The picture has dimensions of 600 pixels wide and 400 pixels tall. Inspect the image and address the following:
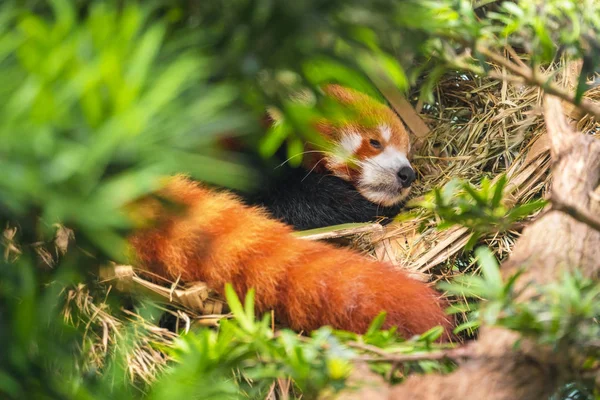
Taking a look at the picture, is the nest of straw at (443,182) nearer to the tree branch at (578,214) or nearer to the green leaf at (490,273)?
the tree branch at (578,214)

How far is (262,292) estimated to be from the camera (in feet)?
6.64

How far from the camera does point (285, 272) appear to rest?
203cm

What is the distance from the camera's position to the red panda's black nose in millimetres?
3264

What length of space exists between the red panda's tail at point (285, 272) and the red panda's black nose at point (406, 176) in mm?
1173

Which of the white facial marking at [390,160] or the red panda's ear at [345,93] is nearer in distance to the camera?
the red panda's ear at [345,93]

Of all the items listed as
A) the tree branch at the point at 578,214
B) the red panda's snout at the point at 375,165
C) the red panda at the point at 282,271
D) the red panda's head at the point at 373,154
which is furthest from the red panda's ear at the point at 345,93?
the tree branch at the point at 578,214

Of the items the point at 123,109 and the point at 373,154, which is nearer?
the point at 123,109

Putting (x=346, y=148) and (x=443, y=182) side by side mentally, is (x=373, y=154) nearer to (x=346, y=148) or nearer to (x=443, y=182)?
(x=346, y=148)

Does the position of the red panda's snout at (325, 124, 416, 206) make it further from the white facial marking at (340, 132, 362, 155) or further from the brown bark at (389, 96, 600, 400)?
the brown bark at (389, 96, 600, 400)

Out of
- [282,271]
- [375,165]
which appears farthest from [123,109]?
[375,165]

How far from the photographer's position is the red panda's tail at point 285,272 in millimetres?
1940

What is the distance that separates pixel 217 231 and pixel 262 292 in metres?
0.22

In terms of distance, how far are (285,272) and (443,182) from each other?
1.38m

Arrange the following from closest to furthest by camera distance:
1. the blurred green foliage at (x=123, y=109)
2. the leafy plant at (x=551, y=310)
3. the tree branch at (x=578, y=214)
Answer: the blurred green foliage at (x=123, y=109) → the leafy plant at (x=551, y=310) → the tree branch at (x=578, y=214)
